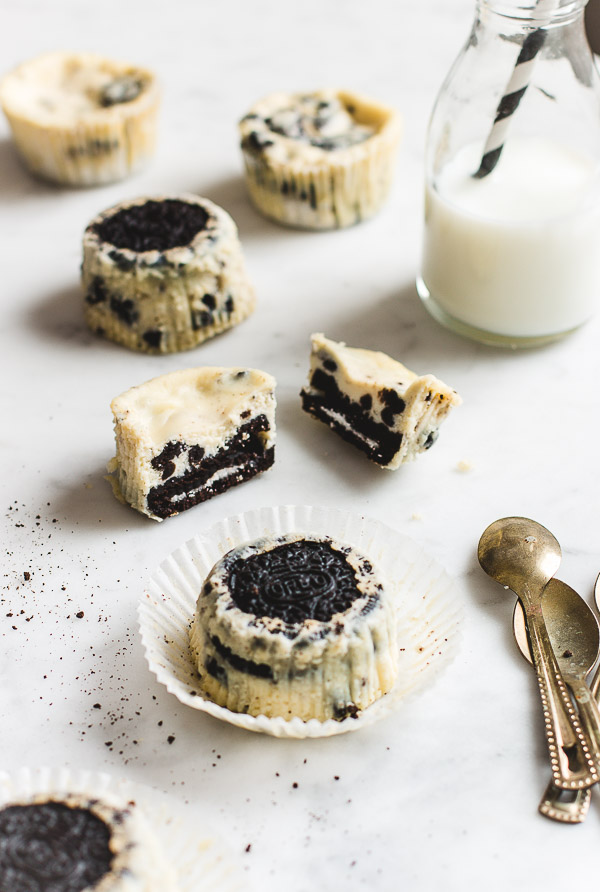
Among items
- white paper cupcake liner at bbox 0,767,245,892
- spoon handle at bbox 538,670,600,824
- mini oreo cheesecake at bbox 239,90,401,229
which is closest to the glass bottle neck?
mini oreo cheesecake at bbox 239,90,401,229

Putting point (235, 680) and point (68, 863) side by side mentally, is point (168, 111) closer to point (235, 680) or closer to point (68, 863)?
point (235, 680)

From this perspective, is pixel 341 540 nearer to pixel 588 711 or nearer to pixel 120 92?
pixel 588 711

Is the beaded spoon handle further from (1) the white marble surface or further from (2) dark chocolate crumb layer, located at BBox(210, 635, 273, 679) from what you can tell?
(2) dark chocolate crumb layer, located at BBox(210, 635, 273, 679)

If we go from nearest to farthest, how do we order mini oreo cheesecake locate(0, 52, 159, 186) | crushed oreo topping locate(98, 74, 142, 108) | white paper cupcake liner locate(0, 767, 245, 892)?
white paper cupcake liner locate(0, 767, 245, 892)
mini oreo cheesecake locate(0, 52, 159, 186)
crushed oreo topping locate(98, 74, 142, 108)

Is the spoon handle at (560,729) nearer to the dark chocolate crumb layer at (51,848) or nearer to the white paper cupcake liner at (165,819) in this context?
the white paper cupcake liner at (165,819)

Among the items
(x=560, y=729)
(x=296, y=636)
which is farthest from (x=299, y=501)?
(x=560, y=729)

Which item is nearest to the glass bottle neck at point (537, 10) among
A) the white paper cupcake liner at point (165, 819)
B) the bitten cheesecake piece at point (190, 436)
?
the bitten cheesecake piece at point (190, 436)

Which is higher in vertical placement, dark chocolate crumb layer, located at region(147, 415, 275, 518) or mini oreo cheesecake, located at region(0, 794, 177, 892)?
mini oreo cheesecake, located at region(0, 794, 177, 892)
